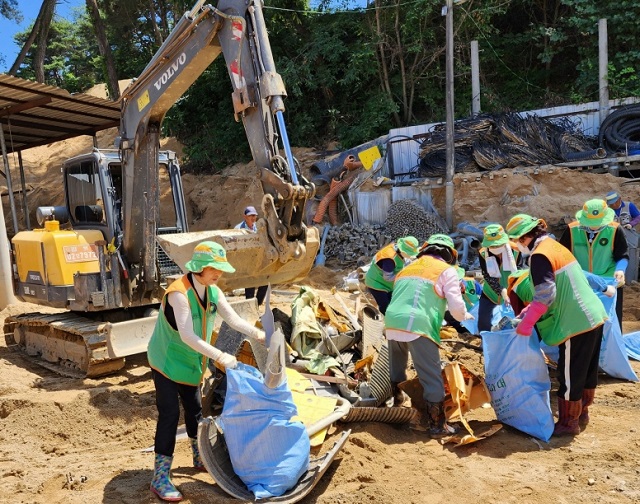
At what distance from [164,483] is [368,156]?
11.0 m

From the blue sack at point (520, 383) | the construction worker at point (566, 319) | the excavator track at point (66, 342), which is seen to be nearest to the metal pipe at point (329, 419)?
the blue sack at point (520, 383)

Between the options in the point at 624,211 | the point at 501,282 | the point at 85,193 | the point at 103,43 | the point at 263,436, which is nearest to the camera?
the point at 263,436

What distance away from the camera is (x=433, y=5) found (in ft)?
52.9

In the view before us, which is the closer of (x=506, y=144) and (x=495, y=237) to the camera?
(x=495, y=237)

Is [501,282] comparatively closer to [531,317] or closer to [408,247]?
[408,247]

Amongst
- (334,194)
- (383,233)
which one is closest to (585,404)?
(383,233)

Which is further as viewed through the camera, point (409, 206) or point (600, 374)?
point (409, 206)

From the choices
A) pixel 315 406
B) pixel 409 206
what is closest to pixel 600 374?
pixel 315 406

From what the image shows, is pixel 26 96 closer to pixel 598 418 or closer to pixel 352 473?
pixel 352 473

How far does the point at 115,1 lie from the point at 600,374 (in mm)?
21782

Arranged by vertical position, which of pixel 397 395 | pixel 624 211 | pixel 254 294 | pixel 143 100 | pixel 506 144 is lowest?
pixel 397 395

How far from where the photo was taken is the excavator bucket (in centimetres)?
480

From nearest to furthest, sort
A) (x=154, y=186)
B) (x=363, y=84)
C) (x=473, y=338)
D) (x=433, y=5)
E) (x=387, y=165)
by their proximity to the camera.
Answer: (x=154, y=186) < (x=473, y=338) < (x=387, y=165) < (x=433, y=5) < (x=363, y=84)

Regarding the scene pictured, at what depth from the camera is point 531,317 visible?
14.0 feet
